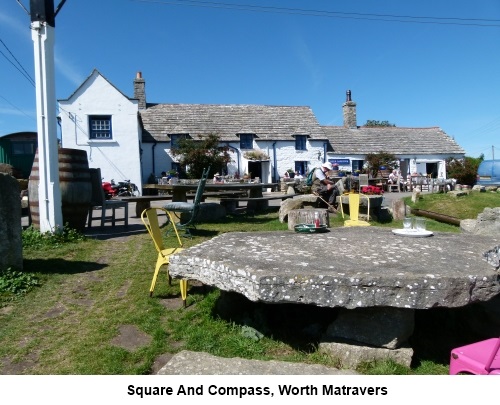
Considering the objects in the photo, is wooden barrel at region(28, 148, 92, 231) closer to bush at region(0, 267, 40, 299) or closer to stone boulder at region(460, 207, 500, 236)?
bush at region(0, 267, 40, 299)

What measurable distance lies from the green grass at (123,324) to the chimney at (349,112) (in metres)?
31.4

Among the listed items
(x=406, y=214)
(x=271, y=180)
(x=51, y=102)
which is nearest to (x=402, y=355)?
(x=51, y=102)

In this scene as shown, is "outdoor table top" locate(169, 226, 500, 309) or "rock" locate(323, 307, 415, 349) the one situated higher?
"outdoor table top" locate(169, 226, 500, 309)

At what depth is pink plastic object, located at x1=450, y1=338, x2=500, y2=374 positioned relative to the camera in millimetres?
2461

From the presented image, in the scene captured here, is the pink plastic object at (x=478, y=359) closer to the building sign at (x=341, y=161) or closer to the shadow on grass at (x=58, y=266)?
the shadow on grass at (x=58, y=266)

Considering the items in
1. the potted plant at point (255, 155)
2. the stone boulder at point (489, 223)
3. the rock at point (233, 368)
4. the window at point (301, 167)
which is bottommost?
the rock at point (233, 368)

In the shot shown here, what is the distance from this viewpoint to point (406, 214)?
36.6 feet

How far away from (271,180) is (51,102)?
23065 millimetres

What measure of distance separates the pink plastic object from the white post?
687 cm

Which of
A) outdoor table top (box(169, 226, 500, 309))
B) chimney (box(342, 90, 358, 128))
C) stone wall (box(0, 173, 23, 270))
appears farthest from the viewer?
chimney (box(342, 90, 358, 128))

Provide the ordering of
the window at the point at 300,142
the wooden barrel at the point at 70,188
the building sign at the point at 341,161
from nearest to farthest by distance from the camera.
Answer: the wooden barrel at the point at 70,188, the window at the point at 300,142, the building sign at the point at 341,161

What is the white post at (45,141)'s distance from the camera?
757 centimetres

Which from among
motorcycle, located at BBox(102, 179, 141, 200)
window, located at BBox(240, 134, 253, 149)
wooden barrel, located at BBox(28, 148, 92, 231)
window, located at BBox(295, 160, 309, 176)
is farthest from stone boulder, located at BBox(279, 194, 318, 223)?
window, located at BBox(295, 160, 309, 176)

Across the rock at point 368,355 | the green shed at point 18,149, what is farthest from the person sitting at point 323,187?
the green shed at point 18,149
